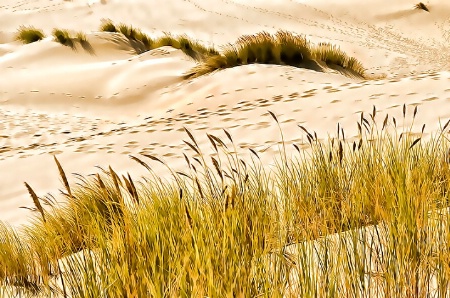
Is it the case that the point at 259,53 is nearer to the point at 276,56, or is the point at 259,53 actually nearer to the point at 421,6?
the point at 276,56

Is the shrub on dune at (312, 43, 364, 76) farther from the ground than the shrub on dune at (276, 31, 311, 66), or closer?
closer

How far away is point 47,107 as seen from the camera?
22.9 ft

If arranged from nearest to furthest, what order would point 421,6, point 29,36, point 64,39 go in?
1. point 64,39
2. point 29,36
3. point 421,6

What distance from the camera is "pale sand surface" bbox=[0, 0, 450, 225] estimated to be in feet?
12.9

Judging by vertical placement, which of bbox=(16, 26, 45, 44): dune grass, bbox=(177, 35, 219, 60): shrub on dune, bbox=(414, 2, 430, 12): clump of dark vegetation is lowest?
bbox=(414, 2, 430, 12): clump of dark vegetation

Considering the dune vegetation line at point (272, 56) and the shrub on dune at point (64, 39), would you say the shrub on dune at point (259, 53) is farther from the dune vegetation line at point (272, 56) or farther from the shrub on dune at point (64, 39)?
the shrub on dune at point (64, 39)

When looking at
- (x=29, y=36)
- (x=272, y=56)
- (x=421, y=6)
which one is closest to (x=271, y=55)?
(x=272, y=56)

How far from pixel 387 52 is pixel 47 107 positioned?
5.16 metres

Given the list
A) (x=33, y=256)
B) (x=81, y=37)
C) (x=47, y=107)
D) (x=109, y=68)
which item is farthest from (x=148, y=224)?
(x=81, y=37)

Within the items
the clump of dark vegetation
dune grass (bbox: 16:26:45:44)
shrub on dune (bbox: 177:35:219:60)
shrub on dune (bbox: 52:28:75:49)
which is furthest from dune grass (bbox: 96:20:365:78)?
the clump of dark vegetation

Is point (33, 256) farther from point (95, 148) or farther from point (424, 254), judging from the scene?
point (95, 148)

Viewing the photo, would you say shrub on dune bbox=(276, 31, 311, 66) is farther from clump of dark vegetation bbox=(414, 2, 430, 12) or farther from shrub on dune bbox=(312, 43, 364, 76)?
clump of dark vegetation bbox=(414, 2, 430, 12)

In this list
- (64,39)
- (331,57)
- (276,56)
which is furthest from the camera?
(64,39)

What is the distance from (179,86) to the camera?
21.6ft
